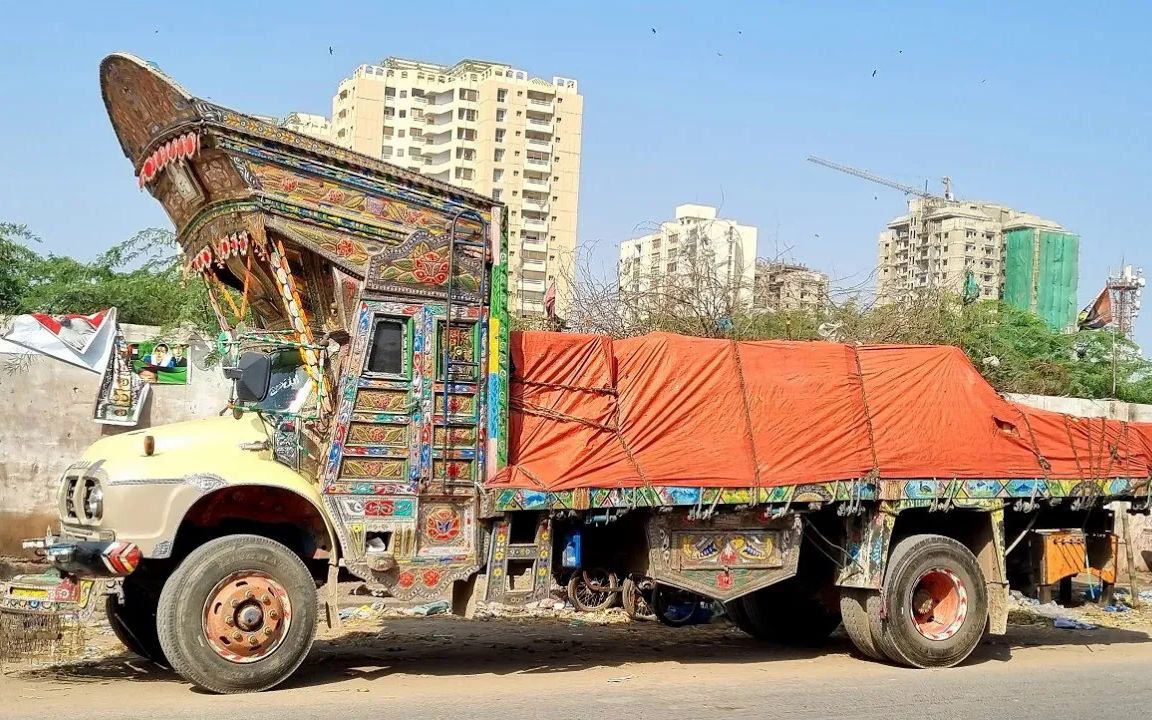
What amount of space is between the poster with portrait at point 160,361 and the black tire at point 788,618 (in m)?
6.57

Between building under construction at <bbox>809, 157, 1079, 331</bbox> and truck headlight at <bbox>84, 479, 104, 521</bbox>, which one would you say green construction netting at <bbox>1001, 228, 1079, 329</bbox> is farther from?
truck headlight at <bbox>84, 479, 104, 521</bbox>

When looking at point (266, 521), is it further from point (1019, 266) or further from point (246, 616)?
point (1019, 266)

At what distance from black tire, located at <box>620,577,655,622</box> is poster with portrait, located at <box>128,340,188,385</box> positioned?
211 inches

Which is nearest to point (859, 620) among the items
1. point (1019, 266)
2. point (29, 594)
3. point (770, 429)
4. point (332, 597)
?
point (770, 429)

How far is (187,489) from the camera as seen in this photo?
25.0ft

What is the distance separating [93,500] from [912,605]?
21.0 feet

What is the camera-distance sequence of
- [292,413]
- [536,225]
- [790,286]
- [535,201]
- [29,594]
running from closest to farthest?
1. [29,594]
2. [292,413]
3. [790,286]
4. [536,225]
5. [535,201]

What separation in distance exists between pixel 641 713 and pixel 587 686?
97cm

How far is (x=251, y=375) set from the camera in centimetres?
800

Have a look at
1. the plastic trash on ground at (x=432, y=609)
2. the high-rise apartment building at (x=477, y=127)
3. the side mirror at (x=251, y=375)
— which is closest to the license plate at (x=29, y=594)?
the side mirror at (x=251, y=375)

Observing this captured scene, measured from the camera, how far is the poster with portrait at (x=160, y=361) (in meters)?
13.2

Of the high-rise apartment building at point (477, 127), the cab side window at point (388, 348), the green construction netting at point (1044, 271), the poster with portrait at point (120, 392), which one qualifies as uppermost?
the high-rise apartment building at point (477, 127)

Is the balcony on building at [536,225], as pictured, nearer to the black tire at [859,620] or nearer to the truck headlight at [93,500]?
the black tire at [859,620]

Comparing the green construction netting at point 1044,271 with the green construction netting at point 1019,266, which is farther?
the green construction netting at point 1019,266
